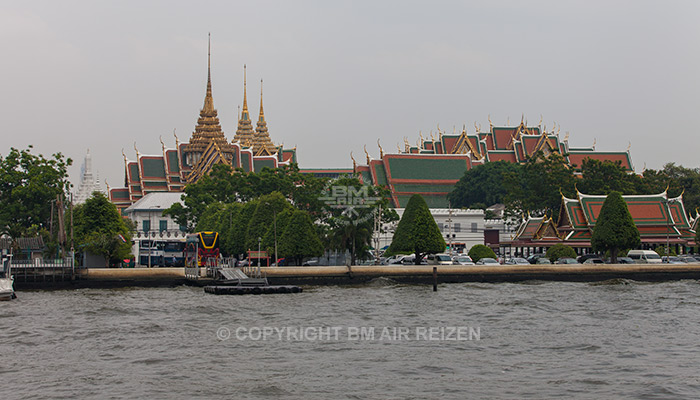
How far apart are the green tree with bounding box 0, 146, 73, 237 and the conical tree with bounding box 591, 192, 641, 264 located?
128 ft

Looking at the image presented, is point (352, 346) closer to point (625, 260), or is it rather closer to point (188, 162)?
point (625, 260)

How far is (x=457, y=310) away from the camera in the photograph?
3897 cm

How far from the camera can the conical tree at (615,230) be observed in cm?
5878

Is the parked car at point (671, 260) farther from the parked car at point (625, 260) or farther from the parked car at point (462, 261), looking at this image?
the parked car at point (462, 261)

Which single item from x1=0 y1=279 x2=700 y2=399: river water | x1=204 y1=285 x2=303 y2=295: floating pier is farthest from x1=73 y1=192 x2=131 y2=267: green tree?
x1=204 y1=285 x2=303 y2=295: floating pier

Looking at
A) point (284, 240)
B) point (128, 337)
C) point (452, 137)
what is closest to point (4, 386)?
point (128, 337)

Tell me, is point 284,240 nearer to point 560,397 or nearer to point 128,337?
point 128,337

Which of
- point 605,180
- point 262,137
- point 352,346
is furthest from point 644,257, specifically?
point 262,137

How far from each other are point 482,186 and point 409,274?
58578 mm

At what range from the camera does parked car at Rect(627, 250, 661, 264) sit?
58.9 m

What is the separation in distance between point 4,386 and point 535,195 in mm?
70999

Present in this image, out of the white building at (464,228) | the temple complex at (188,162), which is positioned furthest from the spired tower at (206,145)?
the white building at (464,228)

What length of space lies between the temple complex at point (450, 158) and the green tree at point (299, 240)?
48111mm

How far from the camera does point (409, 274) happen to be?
53.7 metres
